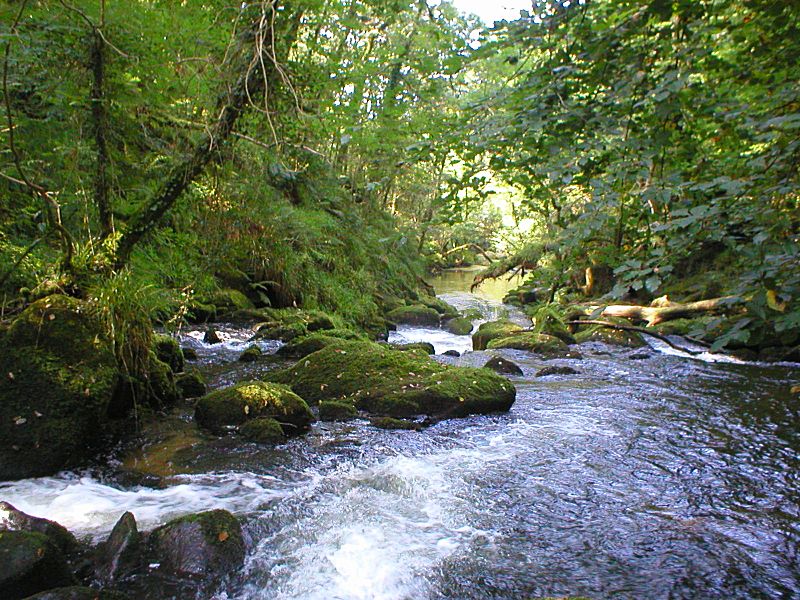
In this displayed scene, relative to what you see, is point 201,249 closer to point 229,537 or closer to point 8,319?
point 8,319

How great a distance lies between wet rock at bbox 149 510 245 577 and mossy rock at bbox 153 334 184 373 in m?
3.54

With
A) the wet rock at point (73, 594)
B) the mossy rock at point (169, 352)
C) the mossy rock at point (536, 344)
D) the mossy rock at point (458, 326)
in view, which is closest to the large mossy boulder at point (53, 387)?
the mossy rock at point (169, 352)

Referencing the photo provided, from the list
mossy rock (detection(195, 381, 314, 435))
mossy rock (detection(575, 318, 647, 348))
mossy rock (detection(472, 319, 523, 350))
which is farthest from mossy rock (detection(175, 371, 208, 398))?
mossy rock (detection(575, 318, 647, 348))

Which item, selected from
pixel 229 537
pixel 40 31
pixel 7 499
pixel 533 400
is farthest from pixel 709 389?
pixel 40 31

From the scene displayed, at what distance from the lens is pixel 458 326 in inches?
592

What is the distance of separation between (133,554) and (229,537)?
0.53 m

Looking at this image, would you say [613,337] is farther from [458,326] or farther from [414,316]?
[414,316]

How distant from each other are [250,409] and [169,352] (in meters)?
1.85

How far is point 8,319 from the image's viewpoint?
4.95 metres

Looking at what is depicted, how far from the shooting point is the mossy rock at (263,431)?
5223 millimetres

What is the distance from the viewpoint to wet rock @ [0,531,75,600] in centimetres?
271

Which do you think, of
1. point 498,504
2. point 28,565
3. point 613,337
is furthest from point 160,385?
point 613,337

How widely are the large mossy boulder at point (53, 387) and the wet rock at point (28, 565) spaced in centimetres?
150

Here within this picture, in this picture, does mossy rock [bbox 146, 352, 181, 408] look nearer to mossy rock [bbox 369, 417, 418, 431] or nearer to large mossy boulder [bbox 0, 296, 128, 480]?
large mossy boulder [bbox 0, 296, 128, 480]
